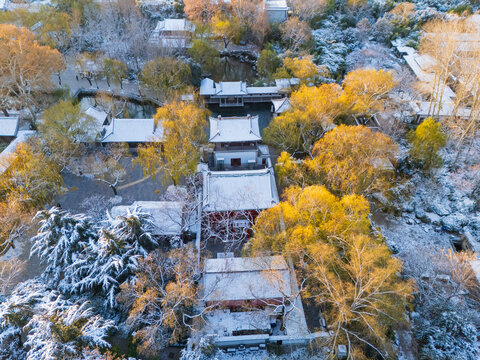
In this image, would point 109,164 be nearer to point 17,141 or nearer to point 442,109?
point 17,141

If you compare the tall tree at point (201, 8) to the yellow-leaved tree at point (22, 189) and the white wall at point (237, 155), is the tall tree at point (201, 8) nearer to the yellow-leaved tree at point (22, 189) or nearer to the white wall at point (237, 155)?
the white wall at point (237, 155)

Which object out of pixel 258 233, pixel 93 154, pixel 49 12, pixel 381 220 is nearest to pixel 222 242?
pixel 258 233

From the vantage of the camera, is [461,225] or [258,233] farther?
[461,225]

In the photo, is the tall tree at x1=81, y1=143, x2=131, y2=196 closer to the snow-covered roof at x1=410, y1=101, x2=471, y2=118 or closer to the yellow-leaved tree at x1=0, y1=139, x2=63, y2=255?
the yellow-leaved tree at x1=0, y1=139, x2=63, y2=255

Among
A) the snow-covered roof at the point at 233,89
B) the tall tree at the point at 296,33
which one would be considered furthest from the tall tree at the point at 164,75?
the tall tree at the point at 296,33

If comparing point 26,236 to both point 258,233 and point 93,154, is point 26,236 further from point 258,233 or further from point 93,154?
point 258,233

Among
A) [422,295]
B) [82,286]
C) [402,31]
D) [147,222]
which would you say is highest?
[402,31]

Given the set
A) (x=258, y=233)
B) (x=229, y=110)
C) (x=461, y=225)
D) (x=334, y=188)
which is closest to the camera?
(x=258, y=233)

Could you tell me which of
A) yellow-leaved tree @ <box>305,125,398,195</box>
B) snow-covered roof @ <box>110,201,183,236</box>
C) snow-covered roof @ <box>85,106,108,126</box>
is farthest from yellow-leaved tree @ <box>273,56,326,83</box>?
snow-covered roof @ <box>110,201,183,236</box>
